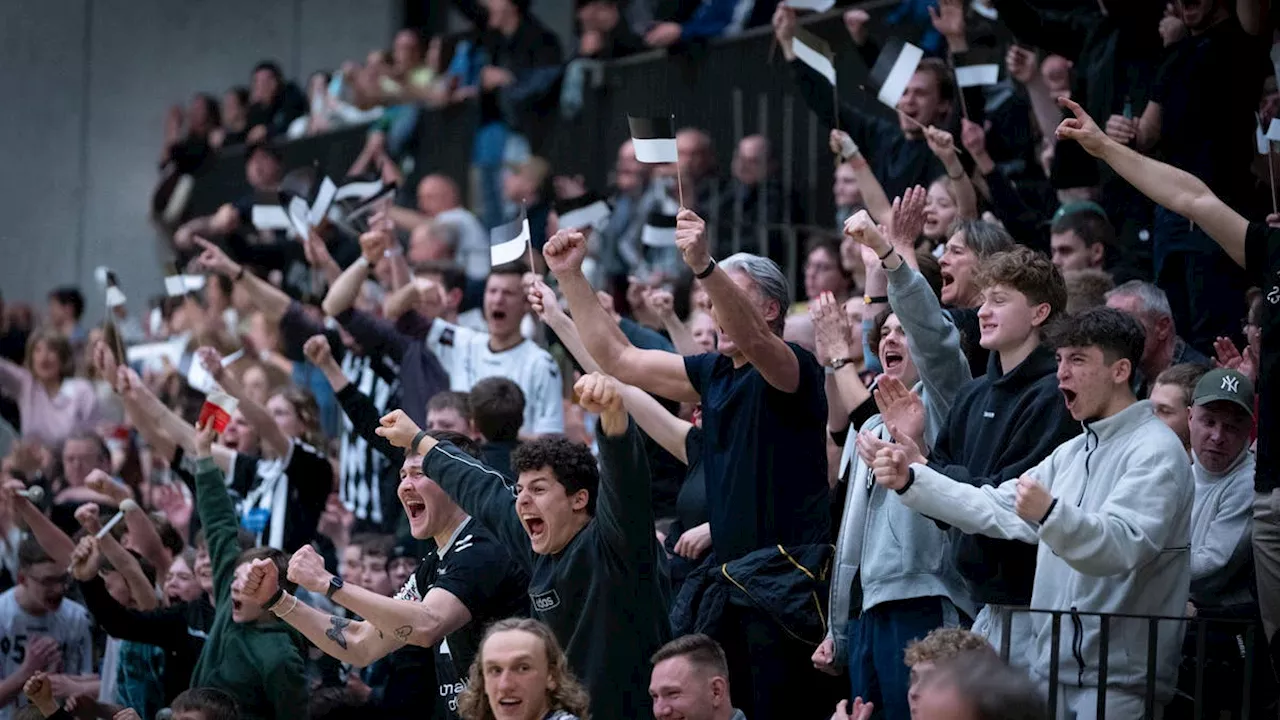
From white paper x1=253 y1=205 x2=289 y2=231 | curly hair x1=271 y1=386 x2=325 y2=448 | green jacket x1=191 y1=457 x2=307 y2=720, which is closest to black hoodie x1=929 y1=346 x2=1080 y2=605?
green jacket x1=191 y1=457 x2=307 y2=720

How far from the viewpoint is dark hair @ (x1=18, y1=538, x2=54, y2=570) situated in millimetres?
8180

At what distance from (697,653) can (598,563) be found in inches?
13.7

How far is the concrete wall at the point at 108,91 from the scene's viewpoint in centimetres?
1680

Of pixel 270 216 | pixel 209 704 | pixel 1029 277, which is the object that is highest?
pixel 1029 277

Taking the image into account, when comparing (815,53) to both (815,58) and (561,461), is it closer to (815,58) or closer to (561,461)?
(815,58)

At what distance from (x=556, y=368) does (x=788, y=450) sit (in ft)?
8.76

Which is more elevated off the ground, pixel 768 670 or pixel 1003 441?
pixel 1003 441

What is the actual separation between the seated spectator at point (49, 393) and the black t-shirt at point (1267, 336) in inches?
305

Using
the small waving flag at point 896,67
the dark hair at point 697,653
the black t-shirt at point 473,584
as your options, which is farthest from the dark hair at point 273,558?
the small waving flag at point 896,67

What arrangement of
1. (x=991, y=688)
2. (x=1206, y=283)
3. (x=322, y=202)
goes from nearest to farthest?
1. (x=991, y=688)
2. (x=1206, y=283)
3. (x=322, y=202)

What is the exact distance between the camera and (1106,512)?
4.57 meters

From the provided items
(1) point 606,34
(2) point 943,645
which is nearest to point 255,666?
(2) point 943,645

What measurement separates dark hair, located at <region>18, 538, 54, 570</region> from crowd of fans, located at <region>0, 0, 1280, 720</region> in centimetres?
2

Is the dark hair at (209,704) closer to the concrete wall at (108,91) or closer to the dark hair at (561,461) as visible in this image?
the dark hair at (561,461)
